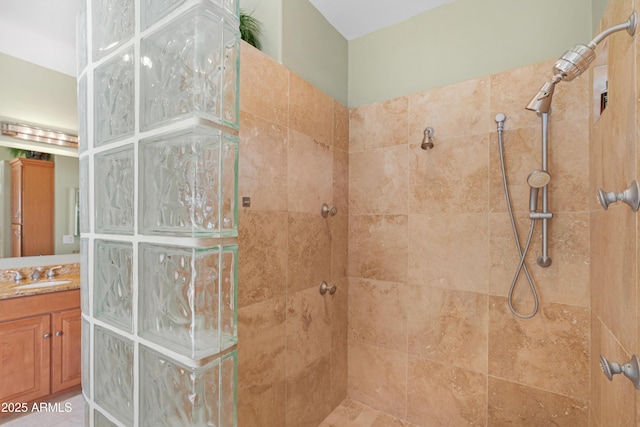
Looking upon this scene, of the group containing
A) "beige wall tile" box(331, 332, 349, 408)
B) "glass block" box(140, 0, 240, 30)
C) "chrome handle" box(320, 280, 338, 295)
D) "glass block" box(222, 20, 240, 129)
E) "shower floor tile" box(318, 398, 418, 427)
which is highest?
"glass block" box(140, 0, 240, 30)

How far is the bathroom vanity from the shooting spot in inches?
75.4

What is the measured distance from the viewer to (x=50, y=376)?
6.84ft

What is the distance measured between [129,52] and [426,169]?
1.54 meters

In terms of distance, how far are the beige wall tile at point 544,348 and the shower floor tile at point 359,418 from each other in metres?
0.69

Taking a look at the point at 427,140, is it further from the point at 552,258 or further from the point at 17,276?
the point at 17,276

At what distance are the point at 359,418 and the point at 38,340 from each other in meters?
2.21

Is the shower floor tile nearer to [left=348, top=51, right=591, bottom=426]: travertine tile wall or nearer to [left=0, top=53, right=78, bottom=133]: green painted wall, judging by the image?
[left=348, top=51, right=591, bottom=426]: travertine tile wall

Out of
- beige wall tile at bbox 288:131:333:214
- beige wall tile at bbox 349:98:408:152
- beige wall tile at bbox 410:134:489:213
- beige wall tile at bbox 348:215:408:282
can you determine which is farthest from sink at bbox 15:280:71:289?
beige wall tile at bbox 410:134:489:213

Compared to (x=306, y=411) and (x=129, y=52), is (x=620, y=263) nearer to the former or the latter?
(x=129, y=52)

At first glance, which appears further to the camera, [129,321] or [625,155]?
[625,155]

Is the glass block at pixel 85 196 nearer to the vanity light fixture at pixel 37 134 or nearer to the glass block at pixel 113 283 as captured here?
the glass block at pixel 113 283

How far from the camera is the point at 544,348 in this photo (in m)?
1.46

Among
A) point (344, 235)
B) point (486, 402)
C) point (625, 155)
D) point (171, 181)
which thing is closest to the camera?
point (171, 181)

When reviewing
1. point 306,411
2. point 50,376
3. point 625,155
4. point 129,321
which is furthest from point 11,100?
point 625,155
